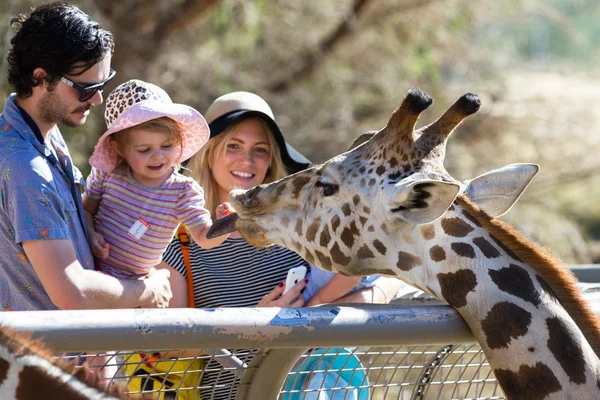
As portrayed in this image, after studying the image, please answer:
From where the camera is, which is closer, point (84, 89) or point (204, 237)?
point (84, 89)

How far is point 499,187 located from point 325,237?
1.91 feet

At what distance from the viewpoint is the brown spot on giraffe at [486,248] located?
8.02ft

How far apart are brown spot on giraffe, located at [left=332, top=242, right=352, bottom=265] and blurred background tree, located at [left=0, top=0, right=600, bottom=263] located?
21.4ft

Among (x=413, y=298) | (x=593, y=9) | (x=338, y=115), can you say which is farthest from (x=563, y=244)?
(x=593, y=9)

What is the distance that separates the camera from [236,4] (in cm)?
916

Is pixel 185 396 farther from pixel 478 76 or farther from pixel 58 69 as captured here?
pixel 478 76

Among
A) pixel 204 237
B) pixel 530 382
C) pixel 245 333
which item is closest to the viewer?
pixel 245 333

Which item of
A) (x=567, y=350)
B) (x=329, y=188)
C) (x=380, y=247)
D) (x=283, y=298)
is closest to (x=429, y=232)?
(x=380, y=247)

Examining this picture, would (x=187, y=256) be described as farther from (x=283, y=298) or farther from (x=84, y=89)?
(x=84, y=89)

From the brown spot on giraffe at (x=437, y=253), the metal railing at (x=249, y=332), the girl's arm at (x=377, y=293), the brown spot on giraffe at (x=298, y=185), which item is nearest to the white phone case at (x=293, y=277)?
the girl's arm at (x=377, y=293)

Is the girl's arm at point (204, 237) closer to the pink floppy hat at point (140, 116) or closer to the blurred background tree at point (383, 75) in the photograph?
the pink floppy hat at point (140, 116)

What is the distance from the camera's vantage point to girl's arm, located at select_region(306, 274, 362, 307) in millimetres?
3250

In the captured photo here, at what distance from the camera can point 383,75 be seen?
1049 cm

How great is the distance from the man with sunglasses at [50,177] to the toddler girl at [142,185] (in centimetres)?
16
